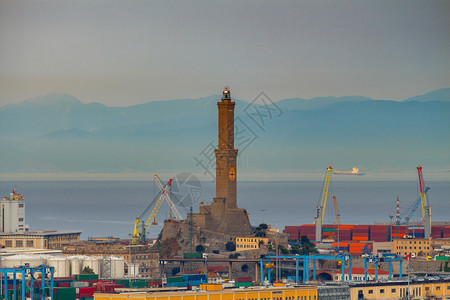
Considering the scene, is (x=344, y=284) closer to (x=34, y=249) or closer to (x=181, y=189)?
(x=34, y=249)

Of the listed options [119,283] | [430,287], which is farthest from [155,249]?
[430,287]

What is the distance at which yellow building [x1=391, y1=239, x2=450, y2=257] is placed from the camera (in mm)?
127625

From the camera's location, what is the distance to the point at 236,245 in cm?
12331

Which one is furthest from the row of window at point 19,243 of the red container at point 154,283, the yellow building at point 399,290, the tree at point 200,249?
the yellow building at point 399,290

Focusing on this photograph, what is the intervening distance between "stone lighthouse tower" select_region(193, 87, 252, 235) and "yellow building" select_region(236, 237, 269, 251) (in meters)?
2.34

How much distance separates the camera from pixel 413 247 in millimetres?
129250

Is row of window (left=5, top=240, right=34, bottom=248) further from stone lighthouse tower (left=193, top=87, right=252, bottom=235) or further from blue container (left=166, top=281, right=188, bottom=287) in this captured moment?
blue container (left=166, top=281, right=188, bottom=287)

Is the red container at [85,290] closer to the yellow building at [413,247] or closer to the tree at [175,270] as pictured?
the tree at [175,270]

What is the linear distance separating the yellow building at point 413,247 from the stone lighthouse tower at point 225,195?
50.5 feet

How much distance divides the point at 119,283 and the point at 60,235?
4665 centimetres

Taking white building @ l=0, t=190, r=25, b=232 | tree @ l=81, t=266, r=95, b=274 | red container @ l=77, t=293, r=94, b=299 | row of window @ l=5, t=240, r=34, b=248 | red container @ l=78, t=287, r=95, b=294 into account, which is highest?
white building @ l=0, t=190, r=25, b=232

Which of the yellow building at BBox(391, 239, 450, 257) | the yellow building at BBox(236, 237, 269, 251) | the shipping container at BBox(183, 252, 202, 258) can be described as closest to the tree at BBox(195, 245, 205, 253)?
the yellow building at BBox(236, 237, 269, 251)

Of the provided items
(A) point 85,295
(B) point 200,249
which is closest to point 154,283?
(A) point 85,295

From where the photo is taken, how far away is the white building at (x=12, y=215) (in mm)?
137500
